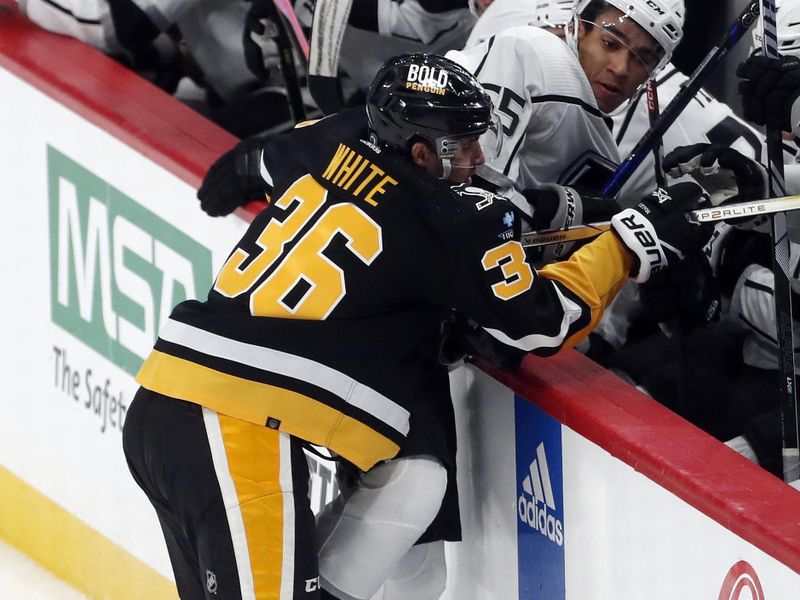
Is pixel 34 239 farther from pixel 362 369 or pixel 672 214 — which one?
pixel 672 214

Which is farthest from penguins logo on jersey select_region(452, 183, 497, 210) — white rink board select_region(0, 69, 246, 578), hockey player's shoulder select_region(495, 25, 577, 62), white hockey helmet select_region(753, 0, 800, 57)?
white rink board select_region(0, 69, 246, 578)

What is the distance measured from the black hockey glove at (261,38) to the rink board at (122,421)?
0.32 m

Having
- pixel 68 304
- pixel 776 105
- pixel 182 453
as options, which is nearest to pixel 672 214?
pixel 776 105

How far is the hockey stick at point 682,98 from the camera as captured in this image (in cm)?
245

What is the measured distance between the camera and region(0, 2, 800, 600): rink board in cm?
187

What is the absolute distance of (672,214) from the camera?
219 cm

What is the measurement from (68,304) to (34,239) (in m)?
0.17

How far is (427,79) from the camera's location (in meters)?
2.07

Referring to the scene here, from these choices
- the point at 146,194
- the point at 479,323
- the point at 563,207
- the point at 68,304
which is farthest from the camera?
the point at 68,304

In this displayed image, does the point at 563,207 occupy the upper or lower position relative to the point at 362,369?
upper

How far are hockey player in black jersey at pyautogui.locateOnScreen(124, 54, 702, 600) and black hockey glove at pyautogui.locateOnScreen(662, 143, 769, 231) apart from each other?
206 mm

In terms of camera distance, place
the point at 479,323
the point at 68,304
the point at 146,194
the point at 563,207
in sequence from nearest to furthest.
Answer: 1. the point at 479,323
2. the point at 563,207
3. the point at 146,194
4. the point at 68,304

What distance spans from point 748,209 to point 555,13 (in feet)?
2.82

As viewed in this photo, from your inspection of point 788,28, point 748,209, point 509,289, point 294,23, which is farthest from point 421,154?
A: point 294,23
